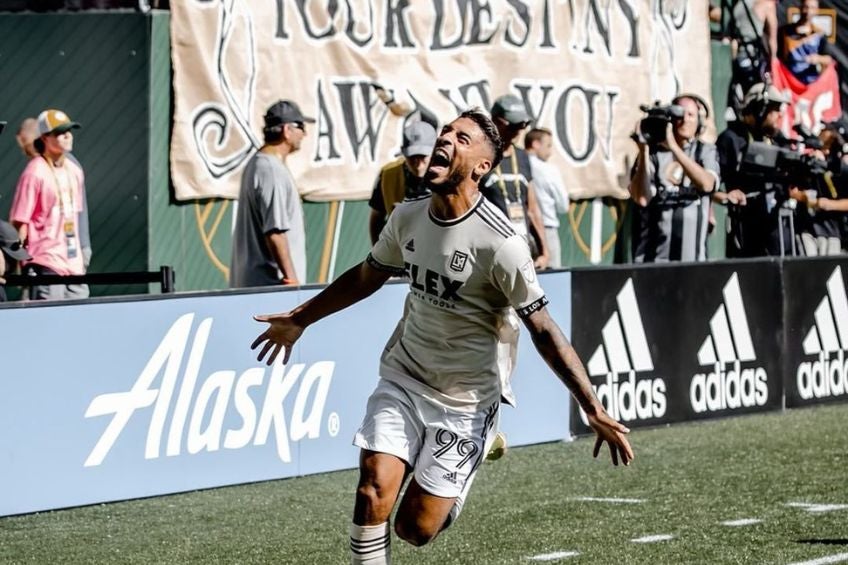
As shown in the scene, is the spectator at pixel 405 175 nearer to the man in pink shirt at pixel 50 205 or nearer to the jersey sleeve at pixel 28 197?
the man in pink shirt at pixel 50 205

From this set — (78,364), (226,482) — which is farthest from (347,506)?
(78,364)

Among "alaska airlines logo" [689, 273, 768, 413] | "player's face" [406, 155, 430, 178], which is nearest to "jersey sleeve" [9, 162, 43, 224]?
"player's face" [406, 155, 430, 178]

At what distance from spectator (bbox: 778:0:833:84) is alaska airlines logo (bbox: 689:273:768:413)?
692 cm

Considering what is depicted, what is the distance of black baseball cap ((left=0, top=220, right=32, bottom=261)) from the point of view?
10695mm

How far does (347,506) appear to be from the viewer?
950 centimetres

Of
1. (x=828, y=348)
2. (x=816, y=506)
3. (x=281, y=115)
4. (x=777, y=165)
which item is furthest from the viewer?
(x=777, y=165)

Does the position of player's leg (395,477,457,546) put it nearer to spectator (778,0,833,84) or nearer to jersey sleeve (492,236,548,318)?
jersey sleeve (492,236,548,318)

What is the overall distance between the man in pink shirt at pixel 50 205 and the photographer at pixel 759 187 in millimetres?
5533

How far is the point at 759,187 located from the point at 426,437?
8842mm

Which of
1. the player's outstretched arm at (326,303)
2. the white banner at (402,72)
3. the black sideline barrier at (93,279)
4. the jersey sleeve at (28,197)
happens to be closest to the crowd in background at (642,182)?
the jersey sleeve at (28,197)

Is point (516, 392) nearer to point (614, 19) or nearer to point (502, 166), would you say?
point (502, 166)

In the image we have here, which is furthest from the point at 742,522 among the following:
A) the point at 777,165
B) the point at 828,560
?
the point at 777,165

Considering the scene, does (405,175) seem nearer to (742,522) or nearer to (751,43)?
(742,522)

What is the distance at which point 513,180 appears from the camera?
37.5ft
